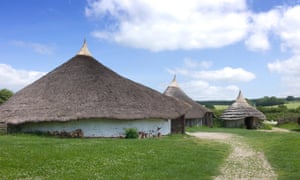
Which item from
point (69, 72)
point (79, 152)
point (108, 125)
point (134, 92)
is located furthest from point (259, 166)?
point (69, 72)

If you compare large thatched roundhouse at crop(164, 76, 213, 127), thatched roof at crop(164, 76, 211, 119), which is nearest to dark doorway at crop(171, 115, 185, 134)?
large thatched roundhouse at crop(164, 76, 213, 127)

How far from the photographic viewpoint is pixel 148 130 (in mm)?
28562

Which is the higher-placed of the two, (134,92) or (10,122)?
(134,92)

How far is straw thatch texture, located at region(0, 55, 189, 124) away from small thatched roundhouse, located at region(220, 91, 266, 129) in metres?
22.7

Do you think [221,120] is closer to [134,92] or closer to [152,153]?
[134,92]

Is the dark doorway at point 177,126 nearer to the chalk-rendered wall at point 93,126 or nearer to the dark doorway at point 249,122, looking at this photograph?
the chalk-rendered wall at point 93,126

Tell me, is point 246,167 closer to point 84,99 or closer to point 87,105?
point 87,105

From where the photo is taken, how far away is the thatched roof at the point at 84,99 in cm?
2566

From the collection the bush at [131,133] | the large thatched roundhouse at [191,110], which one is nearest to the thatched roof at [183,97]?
the large thatched roundhouse at [191,110]

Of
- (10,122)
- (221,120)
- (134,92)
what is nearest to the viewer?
(10,122)

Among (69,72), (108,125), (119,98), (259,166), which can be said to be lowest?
(259,166)

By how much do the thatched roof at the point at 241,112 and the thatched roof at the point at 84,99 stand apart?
22.5 m

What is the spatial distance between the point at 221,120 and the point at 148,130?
30.1 metres

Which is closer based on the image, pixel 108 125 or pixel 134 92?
pixel 108 125
